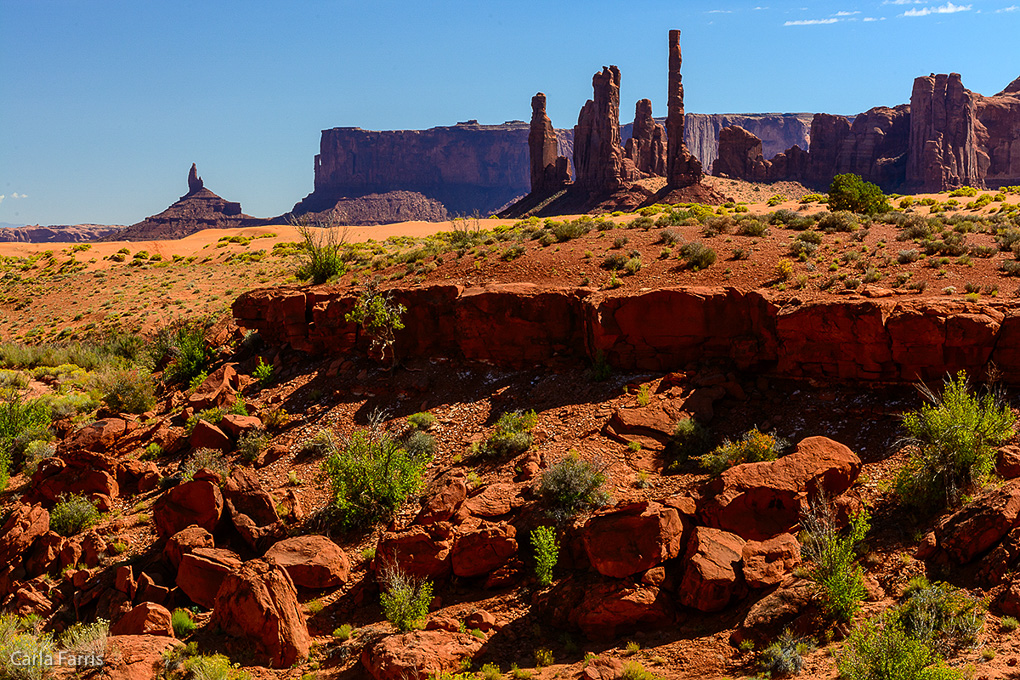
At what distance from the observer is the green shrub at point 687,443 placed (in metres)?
13.2

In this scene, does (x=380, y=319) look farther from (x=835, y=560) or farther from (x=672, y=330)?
(x=835, y=560)

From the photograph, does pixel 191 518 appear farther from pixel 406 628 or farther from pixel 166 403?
pixel 166 403

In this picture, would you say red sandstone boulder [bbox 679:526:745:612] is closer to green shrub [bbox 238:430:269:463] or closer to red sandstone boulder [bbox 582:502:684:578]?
red sandstone boulder [bbox 582:502:684:578]

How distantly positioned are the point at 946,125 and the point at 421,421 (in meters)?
97.9

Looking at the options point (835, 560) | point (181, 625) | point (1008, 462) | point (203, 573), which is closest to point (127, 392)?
point (203, 573)

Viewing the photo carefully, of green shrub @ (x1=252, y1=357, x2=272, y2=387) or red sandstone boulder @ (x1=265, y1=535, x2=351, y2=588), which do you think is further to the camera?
green shrub @ (x1=252, y1=357, x2=272, y2=387)

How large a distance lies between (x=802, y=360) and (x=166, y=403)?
16.8m

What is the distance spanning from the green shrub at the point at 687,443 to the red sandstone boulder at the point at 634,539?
9.76ft

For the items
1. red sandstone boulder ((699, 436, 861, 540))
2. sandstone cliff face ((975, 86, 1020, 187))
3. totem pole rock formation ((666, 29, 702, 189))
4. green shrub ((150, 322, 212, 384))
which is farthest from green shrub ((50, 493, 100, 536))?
sandstone cliff face ((975, 86, 1020, 187))

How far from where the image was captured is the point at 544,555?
35.0ft

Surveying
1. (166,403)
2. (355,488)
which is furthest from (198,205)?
(355,488)

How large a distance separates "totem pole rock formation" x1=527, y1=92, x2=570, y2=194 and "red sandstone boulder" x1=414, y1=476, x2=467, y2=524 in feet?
275

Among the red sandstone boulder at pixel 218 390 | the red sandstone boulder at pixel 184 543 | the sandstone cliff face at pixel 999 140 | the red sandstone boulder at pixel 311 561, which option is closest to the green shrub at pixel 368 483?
the red sandstone boulder at pixel 311 561

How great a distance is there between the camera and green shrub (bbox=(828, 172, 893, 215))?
1062 inches
